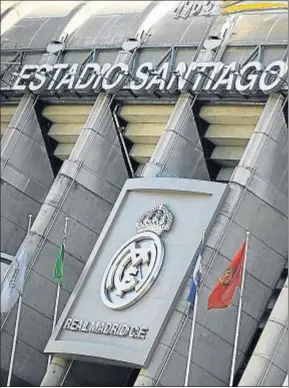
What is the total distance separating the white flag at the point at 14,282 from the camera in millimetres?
72625

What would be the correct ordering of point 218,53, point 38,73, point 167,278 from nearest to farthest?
point 167,278, point 218,53, point 38,73

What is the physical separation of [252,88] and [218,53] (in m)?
3.76

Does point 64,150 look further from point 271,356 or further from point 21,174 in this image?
point 271,356

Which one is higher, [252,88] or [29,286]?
[252,88]

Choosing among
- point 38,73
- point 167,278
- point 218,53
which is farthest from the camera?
point 38,73

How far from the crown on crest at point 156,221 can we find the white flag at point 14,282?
491 cm

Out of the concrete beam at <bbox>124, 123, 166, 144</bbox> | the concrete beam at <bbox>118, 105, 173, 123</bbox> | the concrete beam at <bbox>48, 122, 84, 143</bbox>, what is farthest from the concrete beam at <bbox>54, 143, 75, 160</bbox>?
the concrete beam at <bbox>118, 105, 173, 123</bbox>

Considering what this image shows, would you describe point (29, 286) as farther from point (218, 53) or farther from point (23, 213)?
point (218, 53)

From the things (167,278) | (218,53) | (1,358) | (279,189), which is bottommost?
(1,358)

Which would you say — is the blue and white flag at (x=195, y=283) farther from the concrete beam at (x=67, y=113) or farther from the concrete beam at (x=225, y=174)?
the concrete beam at (x=67, y=113)

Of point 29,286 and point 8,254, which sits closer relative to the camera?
point 29,286

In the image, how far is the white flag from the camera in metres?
72.6

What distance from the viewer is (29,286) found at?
78.3 m

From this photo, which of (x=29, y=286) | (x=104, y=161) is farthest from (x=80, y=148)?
(x=29, y=286)
